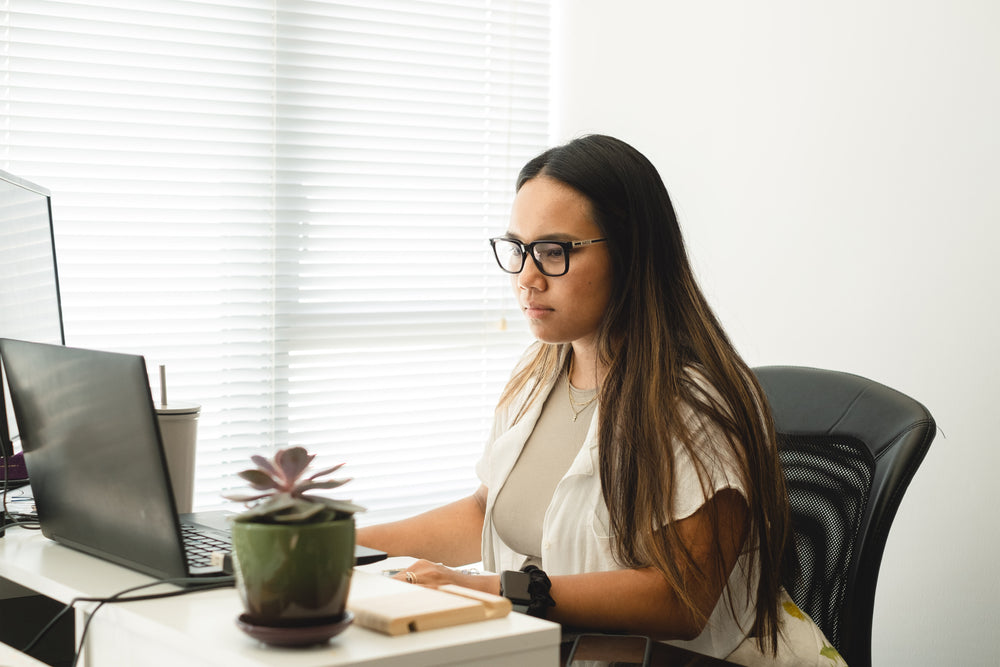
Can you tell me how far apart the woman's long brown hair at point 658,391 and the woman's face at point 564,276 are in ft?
0.05

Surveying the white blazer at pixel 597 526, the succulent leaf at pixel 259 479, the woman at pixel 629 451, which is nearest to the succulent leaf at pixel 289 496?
the succulent leaf at pixel 259 479

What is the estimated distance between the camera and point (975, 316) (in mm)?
1993

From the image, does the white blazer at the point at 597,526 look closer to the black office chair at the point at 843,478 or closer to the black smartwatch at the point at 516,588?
the black office chair at the point at 843,478

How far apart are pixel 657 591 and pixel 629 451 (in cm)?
20

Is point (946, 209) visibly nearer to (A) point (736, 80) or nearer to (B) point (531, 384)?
(A) point (736, 80)

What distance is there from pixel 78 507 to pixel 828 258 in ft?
5.67

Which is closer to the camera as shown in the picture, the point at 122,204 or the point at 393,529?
the point at 393,529

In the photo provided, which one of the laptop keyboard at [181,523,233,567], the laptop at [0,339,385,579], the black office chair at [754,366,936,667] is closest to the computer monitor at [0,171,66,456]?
the laptop at [0,339,385,579]

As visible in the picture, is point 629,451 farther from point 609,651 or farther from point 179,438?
point 179,438

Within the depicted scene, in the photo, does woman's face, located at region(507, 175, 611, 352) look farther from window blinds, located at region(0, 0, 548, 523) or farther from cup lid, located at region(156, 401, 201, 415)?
window blinds, located at region(0, 0, 548, 523)

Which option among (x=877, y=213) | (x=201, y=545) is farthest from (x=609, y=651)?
(x=877, y=213)

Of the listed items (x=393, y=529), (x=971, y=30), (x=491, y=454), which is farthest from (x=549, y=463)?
(x=971, y=30)

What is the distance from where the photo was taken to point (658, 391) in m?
1.44

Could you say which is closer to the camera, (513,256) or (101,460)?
(101,460)
